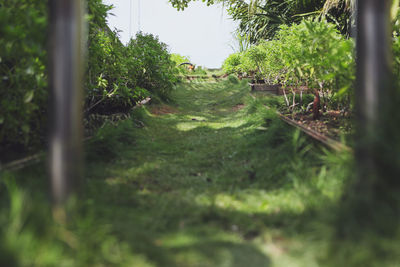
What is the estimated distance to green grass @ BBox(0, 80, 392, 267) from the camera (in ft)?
5.44

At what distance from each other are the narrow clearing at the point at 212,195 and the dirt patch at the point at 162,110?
78.9 inches

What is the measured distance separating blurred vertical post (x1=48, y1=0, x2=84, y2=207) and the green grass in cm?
22

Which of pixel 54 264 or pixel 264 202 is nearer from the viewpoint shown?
pixel 54 264

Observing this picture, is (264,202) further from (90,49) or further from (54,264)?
(90,49)

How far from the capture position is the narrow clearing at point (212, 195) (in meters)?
1.89

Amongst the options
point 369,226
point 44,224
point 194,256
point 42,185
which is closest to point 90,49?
point 42,185

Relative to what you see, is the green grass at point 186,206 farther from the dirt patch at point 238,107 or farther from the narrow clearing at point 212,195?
the dirt patch at point 238,107

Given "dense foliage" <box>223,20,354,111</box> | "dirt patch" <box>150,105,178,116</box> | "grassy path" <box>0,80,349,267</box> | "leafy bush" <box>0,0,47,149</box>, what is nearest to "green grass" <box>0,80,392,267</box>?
"grassy path" <box>0,80,349,267</box>

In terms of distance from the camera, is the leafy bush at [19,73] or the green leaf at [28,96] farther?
the green leaf at [28,96]

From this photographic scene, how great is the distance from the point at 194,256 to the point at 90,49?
3.66m

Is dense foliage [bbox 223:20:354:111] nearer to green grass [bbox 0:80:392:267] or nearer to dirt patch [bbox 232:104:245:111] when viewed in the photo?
green grass [bbox 0:80:392:267]

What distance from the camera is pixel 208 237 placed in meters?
2.08

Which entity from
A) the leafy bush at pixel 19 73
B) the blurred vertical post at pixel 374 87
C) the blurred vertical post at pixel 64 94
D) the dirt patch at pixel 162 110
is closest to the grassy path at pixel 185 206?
the blurred vertical post at pixel 64 94

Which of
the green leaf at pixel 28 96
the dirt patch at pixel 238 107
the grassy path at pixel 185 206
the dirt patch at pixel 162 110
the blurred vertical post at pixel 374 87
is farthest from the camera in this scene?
the dirt patch at pixel 238 107
